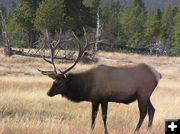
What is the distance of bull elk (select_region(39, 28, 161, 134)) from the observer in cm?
958

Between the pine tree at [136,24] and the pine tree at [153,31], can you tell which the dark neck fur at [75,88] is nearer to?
the pine tree at [153,31]

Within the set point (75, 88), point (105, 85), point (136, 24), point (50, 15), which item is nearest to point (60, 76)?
point (75, 88)

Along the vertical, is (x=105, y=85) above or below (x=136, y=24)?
above

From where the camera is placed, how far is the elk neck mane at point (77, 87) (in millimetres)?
9688

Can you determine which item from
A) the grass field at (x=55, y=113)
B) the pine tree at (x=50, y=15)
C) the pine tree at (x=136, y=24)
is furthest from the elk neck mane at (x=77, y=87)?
the pine tree at (x=136, y=24)

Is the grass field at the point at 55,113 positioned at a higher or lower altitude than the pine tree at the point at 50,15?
lower

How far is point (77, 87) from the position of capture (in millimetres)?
9781

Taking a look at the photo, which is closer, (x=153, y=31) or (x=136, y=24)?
(x=153, y=31)

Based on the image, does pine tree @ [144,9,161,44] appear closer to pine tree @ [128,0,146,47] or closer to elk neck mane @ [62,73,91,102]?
pine tree @ [128,0,146,47]

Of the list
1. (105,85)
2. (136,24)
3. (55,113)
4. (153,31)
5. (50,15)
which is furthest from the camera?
(136,24)


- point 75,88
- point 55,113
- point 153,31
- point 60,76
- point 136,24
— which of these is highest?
point 60,76

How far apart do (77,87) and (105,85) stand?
58 centimetres

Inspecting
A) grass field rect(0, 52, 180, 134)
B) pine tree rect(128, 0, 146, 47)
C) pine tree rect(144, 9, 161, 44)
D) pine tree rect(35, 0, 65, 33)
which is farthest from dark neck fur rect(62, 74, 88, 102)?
pine tree rect(128, 0, 146, 47)

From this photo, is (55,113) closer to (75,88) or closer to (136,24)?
(75,88)
